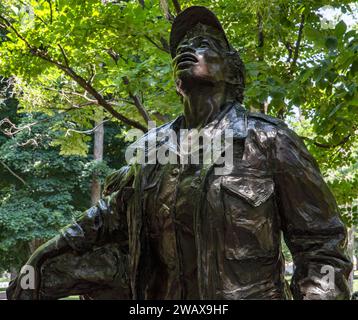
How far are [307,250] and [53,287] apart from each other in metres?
1.26

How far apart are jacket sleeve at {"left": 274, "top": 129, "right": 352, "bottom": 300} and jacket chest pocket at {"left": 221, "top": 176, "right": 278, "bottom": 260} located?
82 mm

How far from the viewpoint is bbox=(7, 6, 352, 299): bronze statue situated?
2307mm

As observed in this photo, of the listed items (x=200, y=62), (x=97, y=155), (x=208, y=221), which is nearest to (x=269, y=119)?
(x=200, y=62)

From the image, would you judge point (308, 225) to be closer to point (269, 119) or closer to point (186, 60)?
point (269, 119)

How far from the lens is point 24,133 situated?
1672 cm

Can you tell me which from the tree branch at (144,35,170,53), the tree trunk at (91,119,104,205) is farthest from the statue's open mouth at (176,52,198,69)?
the tree trunk at (91,119,104,205)

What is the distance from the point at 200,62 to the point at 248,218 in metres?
0.85

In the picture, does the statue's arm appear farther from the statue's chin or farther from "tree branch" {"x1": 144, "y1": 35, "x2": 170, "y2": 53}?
"tree branch" {"x1": 144, "y1": 35, "x2": 170, "y2": 53}

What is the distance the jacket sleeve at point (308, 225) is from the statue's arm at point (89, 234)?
771 mm

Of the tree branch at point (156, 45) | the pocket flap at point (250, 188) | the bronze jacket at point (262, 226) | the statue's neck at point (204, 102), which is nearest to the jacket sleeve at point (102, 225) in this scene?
the bronze jacket at point (262, 226)

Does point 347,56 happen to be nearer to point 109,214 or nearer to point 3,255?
point 109,214

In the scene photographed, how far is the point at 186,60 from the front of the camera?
108 inches
